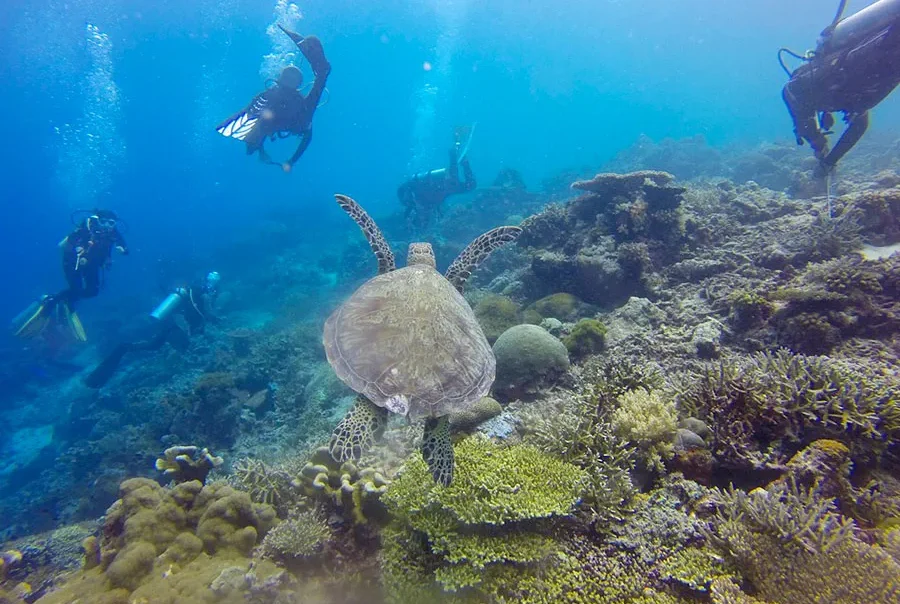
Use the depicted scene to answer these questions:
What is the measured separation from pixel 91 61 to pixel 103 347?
66.1 metres

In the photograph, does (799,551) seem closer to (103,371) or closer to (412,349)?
(412,349)

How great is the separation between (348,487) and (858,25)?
12.3 m

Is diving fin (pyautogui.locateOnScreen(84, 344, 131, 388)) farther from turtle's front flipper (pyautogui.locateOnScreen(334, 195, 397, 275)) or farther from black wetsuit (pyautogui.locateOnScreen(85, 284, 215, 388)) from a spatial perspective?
turtle's front flipper (pyautogui.locateOnScreen(334, 195, 397, 275))

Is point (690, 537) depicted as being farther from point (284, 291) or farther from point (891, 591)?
point (284, 291)

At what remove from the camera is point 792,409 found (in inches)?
134

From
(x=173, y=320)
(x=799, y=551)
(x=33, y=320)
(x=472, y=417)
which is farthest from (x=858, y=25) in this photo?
(x=33, y=320)

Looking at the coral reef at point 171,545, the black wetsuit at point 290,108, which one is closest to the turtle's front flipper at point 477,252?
the coral reef at point 171,545

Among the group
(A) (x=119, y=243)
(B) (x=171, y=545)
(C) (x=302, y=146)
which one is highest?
(C) (x=302, y=146)

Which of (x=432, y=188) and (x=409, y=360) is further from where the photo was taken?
(x=432, y=188)

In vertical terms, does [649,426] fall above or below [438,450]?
below

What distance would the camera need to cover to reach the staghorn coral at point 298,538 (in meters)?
3.44

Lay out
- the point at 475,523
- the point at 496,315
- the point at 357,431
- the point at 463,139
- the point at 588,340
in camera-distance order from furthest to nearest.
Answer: the point at 463,139
the point at 496,315
the point at 588,340
the point at 357,431
the point at 475,523

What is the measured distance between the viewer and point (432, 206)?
20250mm

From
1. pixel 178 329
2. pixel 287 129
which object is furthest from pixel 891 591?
pixel 178 329
